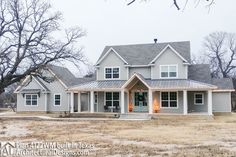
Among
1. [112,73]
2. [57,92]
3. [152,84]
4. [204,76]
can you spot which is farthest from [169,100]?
[57,92]

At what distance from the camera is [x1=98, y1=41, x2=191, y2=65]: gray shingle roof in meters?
40.1

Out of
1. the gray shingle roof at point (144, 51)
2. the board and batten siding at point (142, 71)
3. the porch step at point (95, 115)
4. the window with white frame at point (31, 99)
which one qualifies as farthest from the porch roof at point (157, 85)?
the window with white frame at point (31, 99)

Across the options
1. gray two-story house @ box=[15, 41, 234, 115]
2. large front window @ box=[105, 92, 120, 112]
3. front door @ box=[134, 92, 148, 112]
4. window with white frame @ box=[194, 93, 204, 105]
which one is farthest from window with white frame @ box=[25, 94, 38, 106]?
window with white frame @ box=[194, 93, 204, 105]

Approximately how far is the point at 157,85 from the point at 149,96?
4.78 ft

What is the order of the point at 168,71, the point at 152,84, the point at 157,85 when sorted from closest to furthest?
1. the point at 157,85
2. the point at 152,84
3. the point at 168,71

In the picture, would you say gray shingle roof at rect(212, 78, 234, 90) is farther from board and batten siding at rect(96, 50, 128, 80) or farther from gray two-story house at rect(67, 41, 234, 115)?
board and batten siding at rect(96, 50, 128, 80)

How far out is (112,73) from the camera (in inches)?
1592

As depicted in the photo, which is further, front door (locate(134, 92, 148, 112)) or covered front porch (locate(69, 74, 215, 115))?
front door (locate(134, 92, 148, 112))

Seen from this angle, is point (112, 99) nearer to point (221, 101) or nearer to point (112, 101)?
point (112, 101)

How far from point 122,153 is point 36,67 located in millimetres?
24204

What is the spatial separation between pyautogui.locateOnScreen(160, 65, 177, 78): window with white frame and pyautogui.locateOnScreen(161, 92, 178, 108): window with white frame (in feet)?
6.13

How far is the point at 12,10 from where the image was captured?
36.8 metres

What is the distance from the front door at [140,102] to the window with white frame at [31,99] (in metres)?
13.6

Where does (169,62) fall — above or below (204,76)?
above
